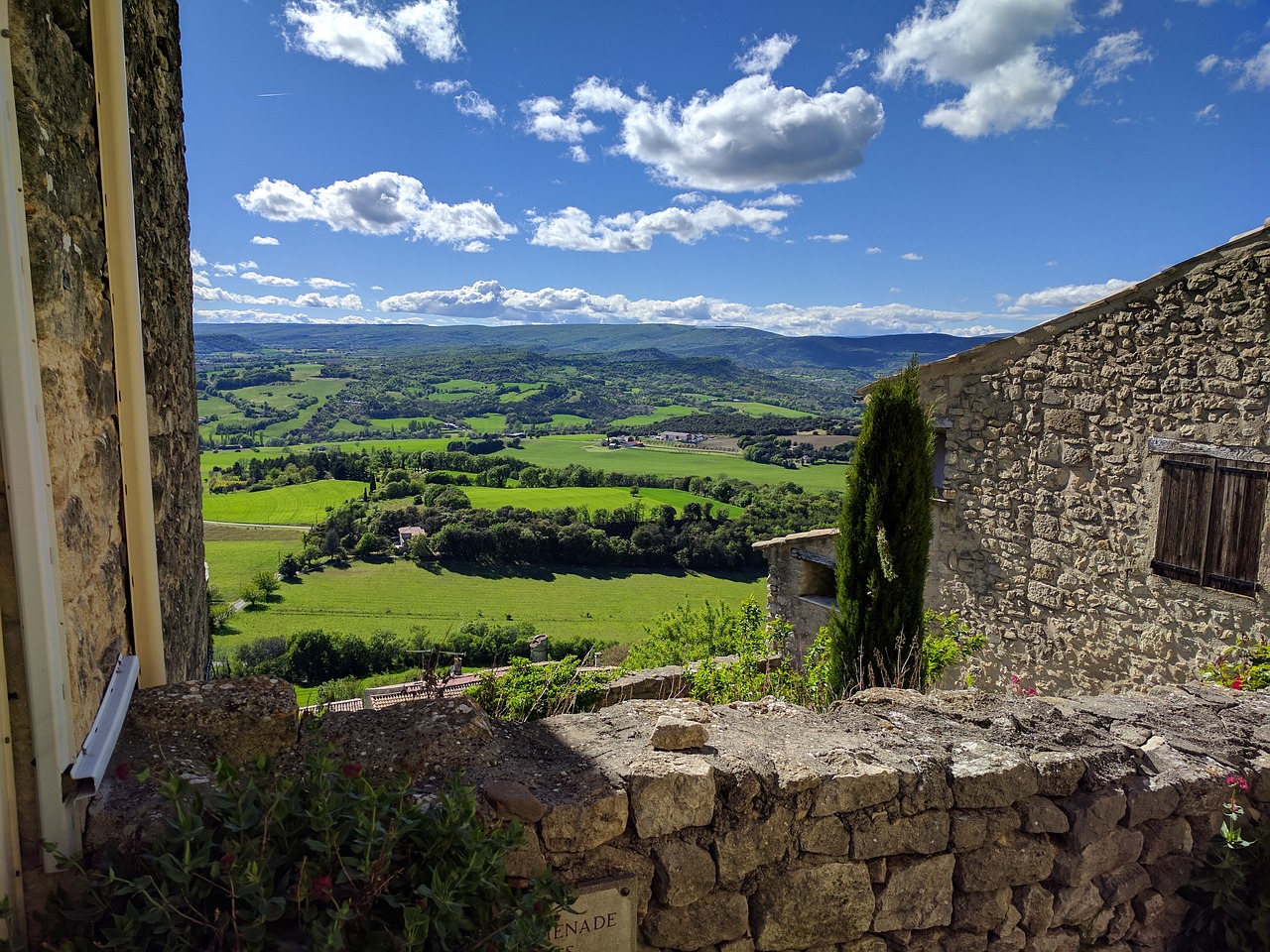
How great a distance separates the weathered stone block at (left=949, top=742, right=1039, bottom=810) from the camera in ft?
8.73

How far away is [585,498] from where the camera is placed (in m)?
47.3

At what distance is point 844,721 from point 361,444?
70.3 m

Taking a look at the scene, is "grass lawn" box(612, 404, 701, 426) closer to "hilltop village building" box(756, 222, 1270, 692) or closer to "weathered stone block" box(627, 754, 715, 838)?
"hilltop village building" box(756, 222, 1270, 692)

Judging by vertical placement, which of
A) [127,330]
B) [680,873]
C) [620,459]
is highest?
[127,330]

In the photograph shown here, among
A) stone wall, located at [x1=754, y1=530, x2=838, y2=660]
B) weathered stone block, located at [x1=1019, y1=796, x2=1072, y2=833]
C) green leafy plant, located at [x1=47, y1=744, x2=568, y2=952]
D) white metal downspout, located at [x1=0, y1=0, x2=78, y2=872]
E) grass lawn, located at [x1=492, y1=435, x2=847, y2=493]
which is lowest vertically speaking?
grass lawn, located at [x1=492, y1=435, x2=847, y2=493]

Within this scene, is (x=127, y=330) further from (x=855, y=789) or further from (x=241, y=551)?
(x=241, y=551)

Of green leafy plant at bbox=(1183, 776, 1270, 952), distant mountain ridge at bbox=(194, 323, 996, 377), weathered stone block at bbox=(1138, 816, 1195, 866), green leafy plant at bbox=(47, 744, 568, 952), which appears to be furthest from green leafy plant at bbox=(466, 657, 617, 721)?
distant mountain ridge at bbox=(194, 323, 996, 377)

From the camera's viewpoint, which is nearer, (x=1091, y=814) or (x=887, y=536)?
(x=1091, y=814)

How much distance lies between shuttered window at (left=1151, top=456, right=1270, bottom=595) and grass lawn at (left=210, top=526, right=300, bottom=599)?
35.4 metres

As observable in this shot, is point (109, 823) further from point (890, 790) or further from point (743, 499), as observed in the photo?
point (743, 499)

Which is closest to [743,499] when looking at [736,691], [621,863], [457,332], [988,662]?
[988,662]

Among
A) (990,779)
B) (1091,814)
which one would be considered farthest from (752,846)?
(1091,814)

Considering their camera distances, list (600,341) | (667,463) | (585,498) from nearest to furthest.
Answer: (585,498)
(667,463)
(600,341)

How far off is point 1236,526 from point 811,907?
17.1 feet
